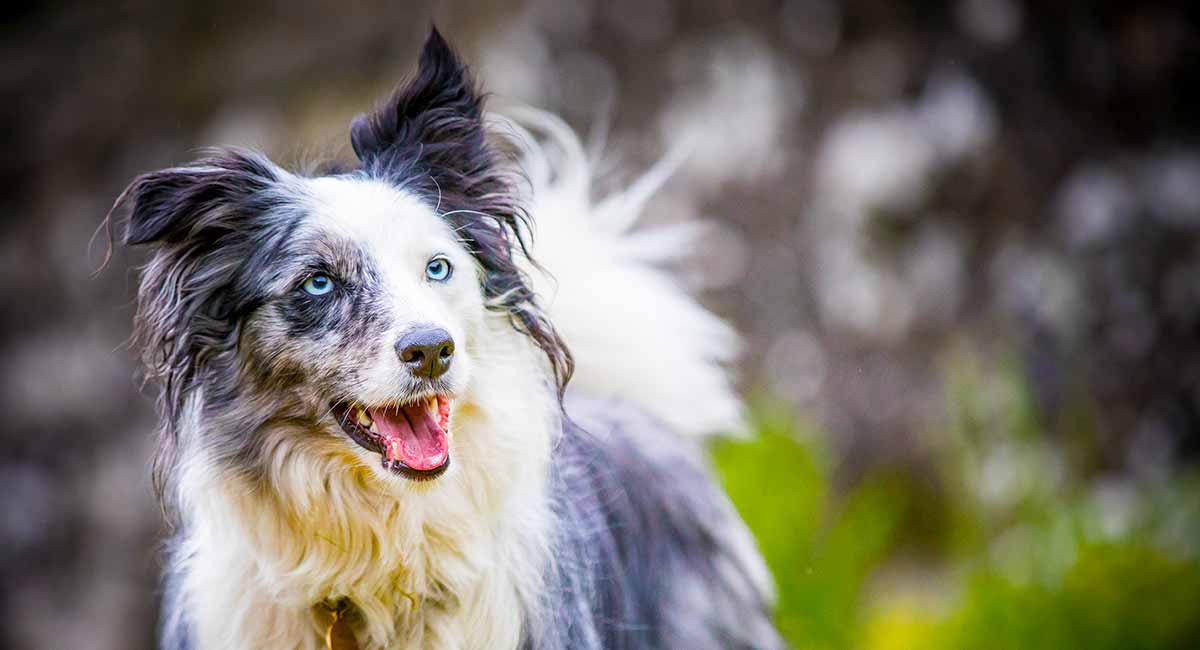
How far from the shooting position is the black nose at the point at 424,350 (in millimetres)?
2176

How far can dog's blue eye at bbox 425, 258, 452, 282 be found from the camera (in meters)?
2.43

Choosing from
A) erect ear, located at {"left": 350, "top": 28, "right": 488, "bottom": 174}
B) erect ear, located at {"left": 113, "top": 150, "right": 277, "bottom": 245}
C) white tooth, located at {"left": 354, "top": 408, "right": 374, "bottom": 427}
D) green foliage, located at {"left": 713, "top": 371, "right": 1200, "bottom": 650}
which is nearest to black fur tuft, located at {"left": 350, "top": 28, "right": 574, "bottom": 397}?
erect ear, located at {"left": 350, "top": 28, "right": 488, "bottom": 174}

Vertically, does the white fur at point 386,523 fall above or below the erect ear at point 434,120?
below

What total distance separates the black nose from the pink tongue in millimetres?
170

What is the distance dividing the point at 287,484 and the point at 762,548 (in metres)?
2.53

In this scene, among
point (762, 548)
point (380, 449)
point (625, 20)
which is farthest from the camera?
point (625, 20)

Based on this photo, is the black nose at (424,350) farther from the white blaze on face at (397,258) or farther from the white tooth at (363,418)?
the white tooth at (363,418)

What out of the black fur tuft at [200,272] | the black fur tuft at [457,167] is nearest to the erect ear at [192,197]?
the black fur tuft at [200,272]

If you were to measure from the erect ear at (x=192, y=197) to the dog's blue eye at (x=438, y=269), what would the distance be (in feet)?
1.37

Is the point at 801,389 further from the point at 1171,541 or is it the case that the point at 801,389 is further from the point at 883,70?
the point at 1171,541

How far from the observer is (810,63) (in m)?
5.99

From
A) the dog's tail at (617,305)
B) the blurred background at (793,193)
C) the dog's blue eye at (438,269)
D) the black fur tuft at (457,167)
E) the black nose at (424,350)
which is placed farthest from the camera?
the blurred background at (793,193)

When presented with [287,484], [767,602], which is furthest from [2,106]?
[767,602]

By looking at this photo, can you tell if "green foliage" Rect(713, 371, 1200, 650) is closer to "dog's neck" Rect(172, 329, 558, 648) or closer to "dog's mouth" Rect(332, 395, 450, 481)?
"dog's neck" Rect(172, 329, 558, 648)
